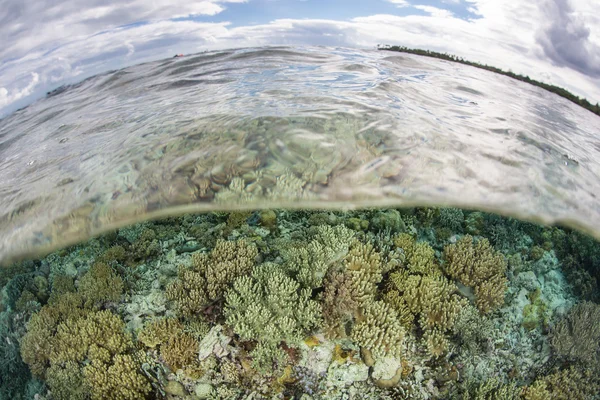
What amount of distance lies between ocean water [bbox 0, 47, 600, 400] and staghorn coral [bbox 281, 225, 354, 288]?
0.04 m

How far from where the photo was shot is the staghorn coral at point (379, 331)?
548cm

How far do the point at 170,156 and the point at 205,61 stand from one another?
6370 mm

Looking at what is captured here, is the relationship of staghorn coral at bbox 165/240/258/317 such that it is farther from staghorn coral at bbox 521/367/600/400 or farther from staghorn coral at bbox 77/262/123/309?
staghorn coral at bbox 521/367/600/400

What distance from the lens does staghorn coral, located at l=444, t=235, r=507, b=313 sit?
20.5 feet

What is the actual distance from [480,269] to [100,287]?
24.8 feet

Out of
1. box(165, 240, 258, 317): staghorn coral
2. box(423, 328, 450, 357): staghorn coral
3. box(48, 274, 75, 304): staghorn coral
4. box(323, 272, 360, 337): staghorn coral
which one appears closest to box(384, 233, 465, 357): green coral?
box(423, 328, 450, 357): staghorn coral

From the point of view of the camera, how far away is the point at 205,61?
38.9ft

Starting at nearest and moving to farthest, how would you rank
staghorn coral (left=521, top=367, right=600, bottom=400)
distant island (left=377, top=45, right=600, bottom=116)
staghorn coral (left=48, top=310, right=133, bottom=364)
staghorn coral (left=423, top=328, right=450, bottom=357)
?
staghorn coral (left=423, top=328, right=450, bottom=357) < staghorn coral (left=521, top=367, right=600, bottom=400) < staghorn coral (left=48, top=310, right=133, bottom=364) < distant island (left=377, top=45, right=600, bottom=116)

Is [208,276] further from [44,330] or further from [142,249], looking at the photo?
[44,330]

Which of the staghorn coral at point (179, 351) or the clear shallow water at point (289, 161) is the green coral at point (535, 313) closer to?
the clear shallow water at point (289, 161)

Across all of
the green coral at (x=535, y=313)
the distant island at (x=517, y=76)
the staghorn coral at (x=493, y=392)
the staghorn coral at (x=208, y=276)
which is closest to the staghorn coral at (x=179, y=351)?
the staghorn coral at (x=208, y=276)

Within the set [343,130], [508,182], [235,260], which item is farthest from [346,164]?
[508,182]

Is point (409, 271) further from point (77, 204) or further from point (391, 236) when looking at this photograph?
point (77, 204)

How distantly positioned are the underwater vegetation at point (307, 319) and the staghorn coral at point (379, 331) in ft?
0.08
